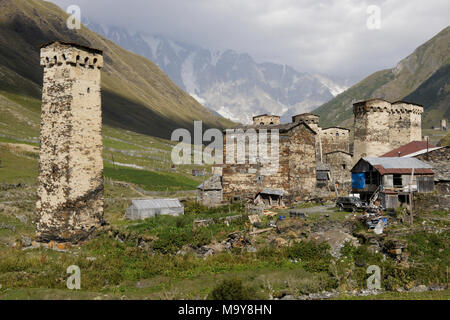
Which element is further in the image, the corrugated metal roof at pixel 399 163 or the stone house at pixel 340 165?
the stone house at pixel 340 165

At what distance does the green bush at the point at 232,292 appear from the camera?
15.3m

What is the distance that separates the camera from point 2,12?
183 m

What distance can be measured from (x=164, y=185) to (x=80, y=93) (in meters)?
41.8

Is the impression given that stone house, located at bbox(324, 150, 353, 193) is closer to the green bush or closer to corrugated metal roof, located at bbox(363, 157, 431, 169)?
corrugated metal roof, located at bbox(363, 157, 431, 169)

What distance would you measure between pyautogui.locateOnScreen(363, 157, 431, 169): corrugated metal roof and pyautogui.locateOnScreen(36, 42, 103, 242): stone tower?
24.1 m

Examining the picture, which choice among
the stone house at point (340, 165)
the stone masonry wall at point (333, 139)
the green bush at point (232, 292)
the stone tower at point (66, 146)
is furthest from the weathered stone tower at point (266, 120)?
the green bush at point (232, 292)

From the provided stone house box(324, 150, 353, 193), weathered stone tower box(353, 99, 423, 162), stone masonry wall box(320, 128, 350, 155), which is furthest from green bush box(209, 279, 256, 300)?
stone masonry wall box(320, 128, 350, 155)

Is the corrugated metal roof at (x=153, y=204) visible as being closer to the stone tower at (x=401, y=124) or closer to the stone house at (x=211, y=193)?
the stone house at (x=211, y=193)

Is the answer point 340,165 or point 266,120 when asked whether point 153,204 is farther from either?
point 266,120

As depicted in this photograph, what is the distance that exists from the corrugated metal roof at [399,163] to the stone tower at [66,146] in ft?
79.2

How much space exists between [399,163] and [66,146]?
27328 millimetres

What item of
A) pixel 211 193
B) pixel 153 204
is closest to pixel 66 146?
pixel 153 204

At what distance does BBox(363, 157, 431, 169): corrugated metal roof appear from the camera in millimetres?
32000
